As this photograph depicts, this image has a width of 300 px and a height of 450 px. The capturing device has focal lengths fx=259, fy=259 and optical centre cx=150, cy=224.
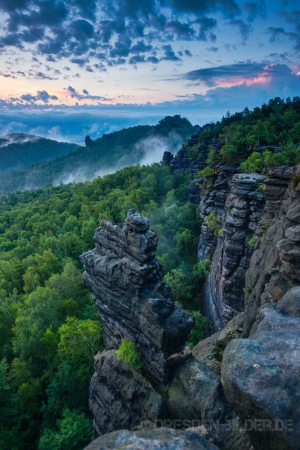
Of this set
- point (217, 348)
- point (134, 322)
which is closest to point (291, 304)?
point (217, 348)

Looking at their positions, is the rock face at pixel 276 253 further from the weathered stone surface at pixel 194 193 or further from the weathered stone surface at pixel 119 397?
the weathered stone surface at pixel 194 193

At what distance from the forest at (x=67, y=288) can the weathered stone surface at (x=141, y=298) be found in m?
10.8

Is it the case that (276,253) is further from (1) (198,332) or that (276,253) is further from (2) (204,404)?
(1) (198,332)

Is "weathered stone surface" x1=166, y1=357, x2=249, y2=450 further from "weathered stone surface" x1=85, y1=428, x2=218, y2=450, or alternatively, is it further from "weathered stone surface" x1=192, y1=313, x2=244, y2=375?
"weathered stone surface" x1=85, y1=428, x2=218, y2=450

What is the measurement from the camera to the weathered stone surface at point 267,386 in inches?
291

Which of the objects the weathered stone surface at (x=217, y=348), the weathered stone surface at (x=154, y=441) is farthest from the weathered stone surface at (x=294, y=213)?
the weathered stone surface at (x=154, y=441)

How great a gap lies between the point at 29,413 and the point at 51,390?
3.63 metres

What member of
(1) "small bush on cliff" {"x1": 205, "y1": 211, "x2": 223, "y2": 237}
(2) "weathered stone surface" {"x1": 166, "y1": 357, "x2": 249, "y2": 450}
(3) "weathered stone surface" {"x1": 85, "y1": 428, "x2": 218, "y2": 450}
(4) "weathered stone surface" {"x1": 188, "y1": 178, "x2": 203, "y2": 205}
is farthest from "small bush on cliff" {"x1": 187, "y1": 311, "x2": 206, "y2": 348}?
(4) "weathered stone surface" {"x1": 188, "y1": 178, "x2": 203, "y2": 205}

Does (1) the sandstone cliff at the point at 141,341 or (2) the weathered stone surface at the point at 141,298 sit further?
(2) the weathered stone surface at the point at 141,298

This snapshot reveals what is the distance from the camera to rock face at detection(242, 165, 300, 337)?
595 inches

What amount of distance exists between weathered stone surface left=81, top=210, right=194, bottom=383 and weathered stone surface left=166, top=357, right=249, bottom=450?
106 centimetres

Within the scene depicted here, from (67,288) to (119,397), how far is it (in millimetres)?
30733

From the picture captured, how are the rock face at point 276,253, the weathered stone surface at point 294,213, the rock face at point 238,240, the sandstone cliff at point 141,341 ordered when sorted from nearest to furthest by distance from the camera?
the rock face at point 276,253 < the weathered stone surface at point 294,213 < the sandstone cliff at point 141,341 < the rock face at point 238,240

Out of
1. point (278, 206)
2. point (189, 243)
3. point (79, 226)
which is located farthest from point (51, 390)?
point (79, 226)
